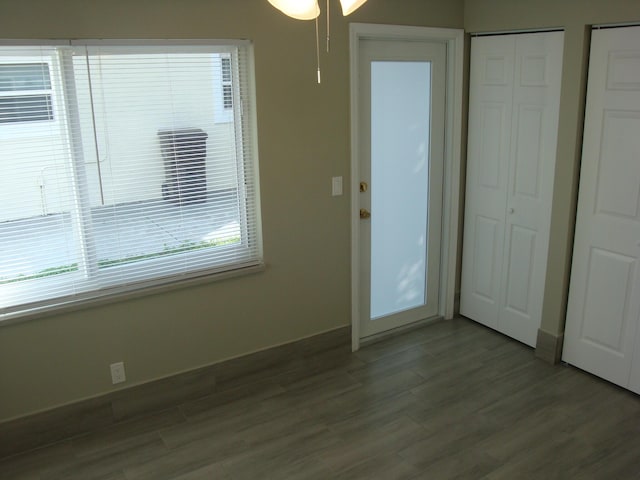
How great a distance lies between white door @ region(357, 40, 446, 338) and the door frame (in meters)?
0.04

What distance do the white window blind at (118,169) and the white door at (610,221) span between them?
6.23 ft

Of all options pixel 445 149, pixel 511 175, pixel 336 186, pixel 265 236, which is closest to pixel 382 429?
pixel 265 236

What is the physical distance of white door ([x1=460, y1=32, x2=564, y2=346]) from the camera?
11.8 feet

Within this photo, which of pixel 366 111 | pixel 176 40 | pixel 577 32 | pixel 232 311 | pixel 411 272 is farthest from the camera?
pixel 411 272

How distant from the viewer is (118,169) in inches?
119

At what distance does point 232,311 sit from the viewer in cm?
351

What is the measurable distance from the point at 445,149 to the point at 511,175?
50 centimetres

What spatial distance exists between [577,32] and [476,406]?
2131 millimetres

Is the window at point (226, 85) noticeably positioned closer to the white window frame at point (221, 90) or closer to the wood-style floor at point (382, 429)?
the white window frame at point (221, 90)

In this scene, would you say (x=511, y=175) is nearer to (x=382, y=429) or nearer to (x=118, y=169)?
(x=382, y=429)

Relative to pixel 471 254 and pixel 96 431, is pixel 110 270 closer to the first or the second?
pixel 96 431

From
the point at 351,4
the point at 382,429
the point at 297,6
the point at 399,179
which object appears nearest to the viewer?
the point at 297,6

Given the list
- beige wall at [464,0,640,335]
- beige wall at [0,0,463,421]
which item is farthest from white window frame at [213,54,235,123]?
beige wall at [464,0,640,335]

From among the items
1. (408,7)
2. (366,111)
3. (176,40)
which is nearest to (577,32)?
(408,7)
